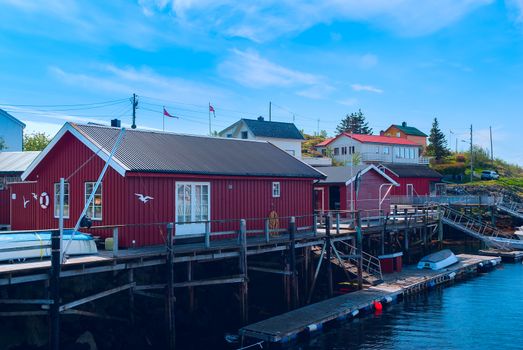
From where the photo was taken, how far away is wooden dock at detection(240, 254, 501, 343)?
18.0 m

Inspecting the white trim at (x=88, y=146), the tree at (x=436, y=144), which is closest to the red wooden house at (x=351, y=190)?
the white trim at (x=88, y=146)

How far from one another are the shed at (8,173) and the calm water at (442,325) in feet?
61.8

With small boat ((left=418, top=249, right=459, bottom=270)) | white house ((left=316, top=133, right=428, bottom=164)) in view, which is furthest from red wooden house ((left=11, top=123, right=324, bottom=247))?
white house ((left=316, top=133, right=428, bottom=164))

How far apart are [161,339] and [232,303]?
5.05 m

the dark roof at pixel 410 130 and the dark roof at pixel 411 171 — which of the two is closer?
the dark roof at pixel 411 171

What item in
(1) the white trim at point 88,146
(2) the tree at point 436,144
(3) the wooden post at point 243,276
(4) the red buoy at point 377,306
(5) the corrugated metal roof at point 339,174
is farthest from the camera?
(2) the tree at point 436,144

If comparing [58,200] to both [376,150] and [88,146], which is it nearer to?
[88,146]

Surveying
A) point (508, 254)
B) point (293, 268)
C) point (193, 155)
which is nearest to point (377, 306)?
point (293, 268)

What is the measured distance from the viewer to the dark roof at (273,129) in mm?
69000

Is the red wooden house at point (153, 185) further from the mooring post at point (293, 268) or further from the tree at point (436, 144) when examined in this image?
the tree at point (436, 144)

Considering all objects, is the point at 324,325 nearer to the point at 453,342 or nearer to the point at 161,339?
the point at 453,342

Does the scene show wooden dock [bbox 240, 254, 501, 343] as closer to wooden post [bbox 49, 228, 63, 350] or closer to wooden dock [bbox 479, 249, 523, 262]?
wooden dock [bbox 479, 249, 523, 262]

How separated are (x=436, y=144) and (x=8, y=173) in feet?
266

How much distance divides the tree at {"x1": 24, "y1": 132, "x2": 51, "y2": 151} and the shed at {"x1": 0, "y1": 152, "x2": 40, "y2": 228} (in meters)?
35.2
